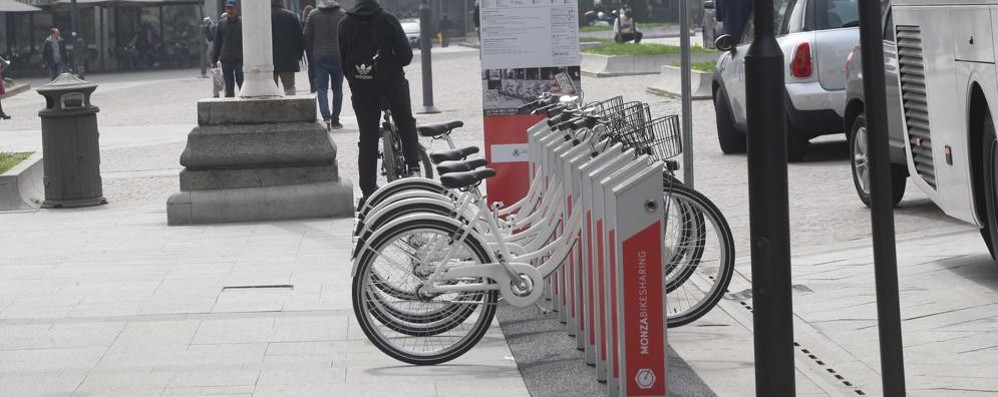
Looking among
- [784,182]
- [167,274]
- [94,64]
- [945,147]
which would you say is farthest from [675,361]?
[94,64]

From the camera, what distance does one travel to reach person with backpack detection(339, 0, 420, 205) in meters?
11.2

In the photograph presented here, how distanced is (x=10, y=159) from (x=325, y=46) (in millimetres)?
5701

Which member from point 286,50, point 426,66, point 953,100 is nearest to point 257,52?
point 953,100

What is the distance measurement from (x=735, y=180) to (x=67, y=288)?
6514mm

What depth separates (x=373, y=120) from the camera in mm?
11469

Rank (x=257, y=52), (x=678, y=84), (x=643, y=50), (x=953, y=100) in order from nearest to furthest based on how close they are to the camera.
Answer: (x=953, y=100) < (x=257, y=52) < (x=678, y=84) < (x=643, y=50)

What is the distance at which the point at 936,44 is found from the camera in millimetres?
8477

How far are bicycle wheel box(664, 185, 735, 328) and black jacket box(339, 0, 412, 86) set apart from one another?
165 inches

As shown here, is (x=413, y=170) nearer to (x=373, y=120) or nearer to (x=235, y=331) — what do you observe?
(x=373, y=120)

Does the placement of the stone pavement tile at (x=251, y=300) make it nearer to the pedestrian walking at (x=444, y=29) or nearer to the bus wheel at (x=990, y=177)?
the bus wheel at (x=990, y=177)

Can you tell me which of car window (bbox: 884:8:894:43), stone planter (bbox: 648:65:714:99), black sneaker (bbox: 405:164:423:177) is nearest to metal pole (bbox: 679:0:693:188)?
car window (bbox: 884:8:894:43)

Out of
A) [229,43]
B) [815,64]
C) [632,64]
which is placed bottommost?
[815,64]

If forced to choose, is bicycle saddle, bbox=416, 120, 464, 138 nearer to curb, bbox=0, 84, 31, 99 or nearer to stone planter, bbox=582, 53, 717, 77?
stone planter, bbox=582, 53, 717, 77

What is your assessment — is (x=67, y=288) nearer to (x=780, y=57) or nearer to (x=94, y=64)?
(x=780, y=57)
